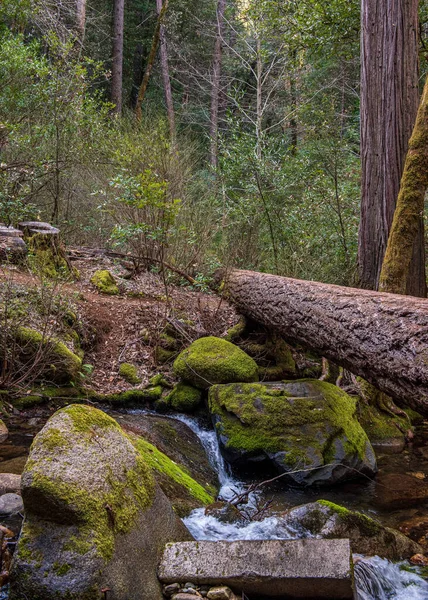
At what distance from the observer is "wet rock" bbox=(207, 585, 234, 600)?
8.94 ft

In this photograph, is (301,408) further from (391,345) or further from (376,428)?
(391,345)

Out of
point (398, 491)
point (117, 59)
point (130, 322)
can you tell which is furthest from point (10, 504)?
point (117, 59)

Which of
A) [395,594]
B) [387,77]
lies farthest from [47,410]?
[387,77]

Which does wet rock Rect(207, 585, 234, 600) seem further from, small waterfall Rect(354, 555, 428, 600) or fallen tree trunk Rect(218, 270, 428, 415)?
fallen tree trunk Rect(218, 270, 428, 415)

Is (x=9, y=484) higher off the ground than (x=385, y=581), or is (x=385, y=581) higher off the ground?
(x=9, y=484)

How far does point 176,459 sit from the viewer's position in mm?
5242

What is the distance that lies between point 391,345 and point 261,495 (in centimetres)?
209

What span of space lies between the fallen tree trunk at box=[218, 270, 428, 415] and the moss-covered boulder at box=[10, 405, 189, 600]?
206cm

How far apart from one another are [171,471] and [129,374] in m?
2.70

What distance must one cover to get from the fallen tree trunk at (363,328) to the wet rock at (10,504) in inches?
111

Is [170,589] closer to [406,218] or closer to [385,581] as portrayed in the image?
[385,581]

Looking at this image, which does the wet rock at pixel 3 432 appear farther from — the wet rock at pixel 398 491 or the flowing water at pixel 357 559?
the wet rock at pixel 398 491

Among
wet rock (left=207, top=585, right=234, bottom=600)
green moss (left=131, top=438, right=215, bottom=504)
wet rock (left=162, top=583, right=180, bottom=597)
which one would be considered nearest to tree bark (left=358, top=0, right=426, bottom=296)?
green moss (left=131, top=438, right=215, bottom=504)

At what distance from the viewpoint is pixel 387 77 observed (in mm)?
7035
